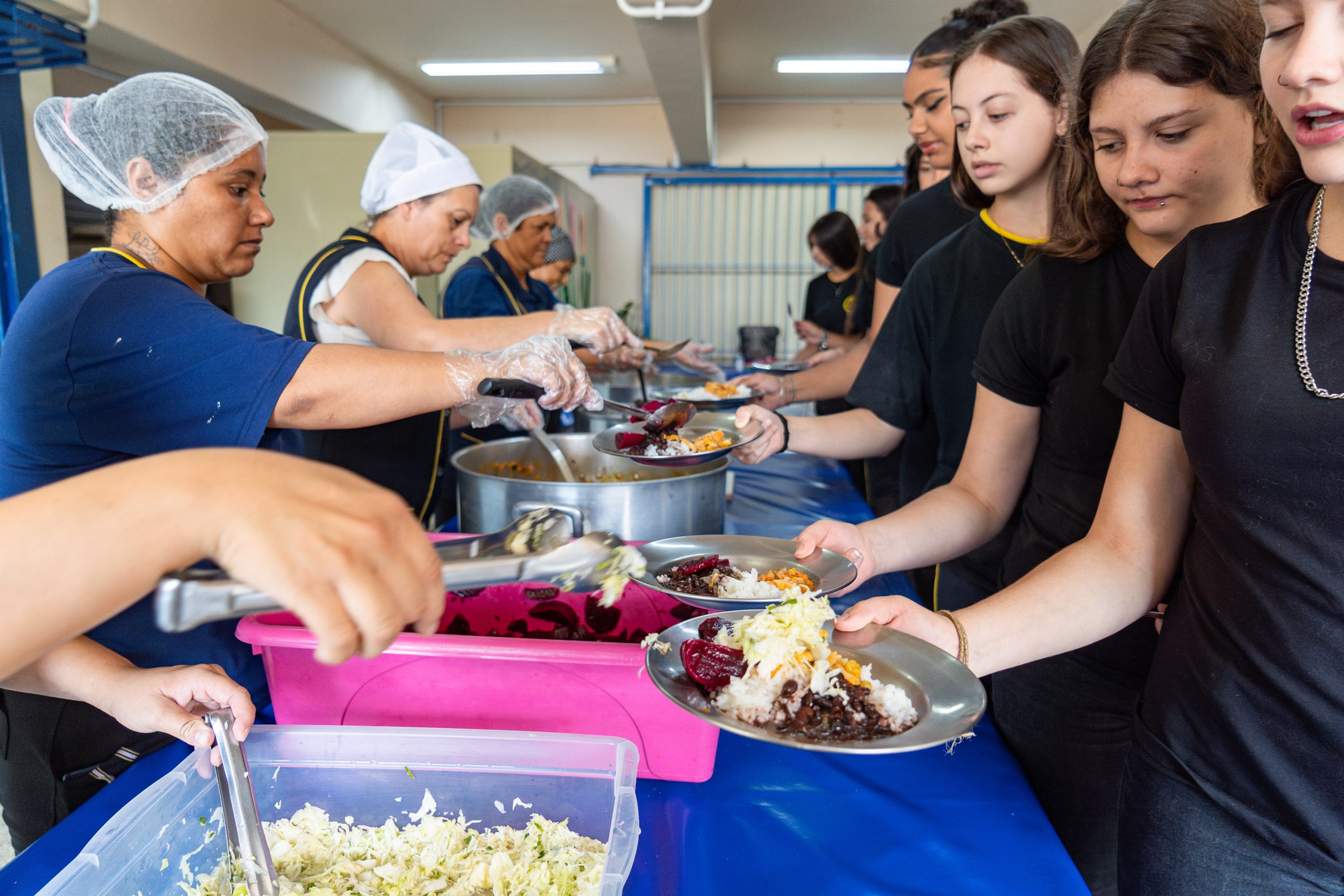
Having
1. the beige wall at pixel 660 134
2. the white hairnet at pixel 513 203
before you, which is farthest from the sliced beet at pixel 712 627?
the beige wall at pixel 660 134

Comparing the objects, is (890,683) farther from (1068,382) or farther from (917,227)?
(917,227)

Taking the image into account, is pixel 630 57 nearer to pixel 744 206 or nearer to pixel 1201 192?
pixel 744 206

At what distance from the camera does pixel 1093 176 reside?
1.28 m

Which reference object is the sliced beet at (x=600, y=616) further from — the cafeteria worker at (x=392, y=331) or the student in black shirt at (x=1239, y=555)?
the cafeteria worker at (x=392, y=331)

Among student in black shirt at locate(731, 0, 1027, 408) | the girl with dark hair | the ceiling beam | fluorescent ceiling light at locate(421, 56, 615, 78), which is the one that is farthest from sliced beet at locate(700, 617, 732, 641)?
fluorescent ceiling light at locate(421, 56, 615, 78)

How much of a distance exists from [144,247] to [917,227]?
1909 mm

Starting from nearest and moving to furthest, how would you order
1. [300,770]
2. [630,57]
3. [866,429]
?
[300,770] → [866,429] → [630,57]

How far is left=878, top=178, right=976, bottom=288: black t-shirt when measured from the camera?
7.76 feet

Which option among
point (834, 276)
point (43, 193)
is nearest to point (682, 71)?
point (834, 276)

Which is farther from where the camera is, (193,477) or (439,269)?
(439,269)

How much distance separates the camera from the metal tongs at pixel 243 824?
859 mm

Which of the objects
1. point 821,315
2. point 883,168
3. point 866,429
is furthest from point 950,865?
point 883,168

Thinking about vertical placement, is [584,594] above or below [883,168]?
below

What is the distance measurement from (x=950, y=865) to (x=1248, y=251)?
74 centimetres
